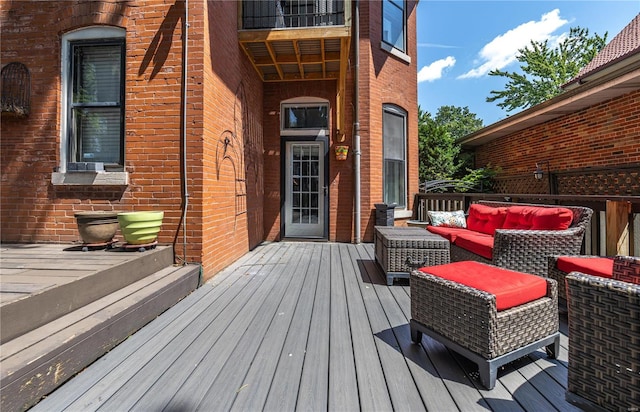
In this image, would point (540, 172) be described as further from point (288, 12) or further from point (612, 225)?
point (288, 12)

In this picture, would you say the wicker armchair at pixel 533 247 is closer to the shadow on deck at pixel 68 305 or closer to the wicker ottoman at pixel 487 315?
the wicker ottoman at pixel 487 315

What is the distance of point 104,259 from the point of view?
7.79ft

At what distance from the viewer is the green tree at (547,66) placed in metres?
15.6

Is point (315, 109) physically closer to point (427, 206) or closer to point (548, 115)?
point (427, 206)

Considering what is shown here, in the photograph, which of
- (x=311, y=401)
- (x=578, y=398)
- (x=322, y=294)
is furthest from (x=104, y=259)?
(x=578, y=398)

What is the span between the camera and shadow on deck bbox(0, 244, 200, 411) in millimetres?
1314

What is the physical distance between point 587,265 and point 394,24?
6011 mm

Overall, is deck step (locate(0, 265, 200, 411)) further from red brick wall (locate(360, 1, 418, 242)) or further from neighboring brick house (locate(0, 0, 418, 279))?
red brick wall (locate(360, 1, 418, 242))

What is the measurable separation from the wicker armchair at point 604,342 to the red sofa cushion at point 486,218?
2.21m

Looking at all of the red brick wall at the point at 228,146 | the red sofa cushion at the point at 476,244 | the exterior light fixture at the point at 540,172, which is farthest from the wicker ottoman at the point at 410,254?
the exterior light fixture at the point at 540,172

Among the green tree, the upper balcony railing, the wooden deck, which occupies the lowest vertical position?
the wooden deck

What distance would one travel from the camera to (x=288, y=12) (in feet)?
16.6

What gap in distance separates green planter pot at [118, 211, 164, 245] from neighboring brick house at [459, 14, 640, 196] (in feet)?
20.8

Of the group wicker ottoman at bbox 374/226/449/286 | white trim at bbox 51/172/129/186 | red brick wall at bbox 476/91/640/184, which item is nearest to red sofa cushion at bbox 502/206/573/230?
wicker ottoman at bbox 374/226/449/286
